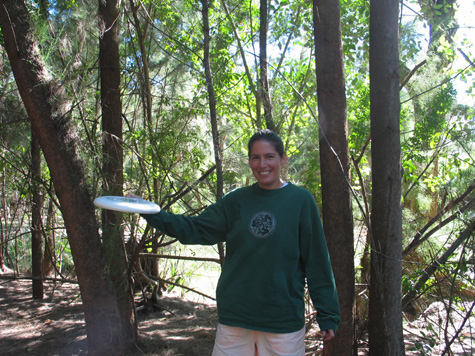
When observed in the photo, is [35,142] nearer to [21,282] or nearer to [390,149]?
[21,282]

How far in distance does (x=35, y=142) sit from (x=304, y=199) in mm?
4618

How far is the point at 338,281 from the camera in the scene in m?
3.23

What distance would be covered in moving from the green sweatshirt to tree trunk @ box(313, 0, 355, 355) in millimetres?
1145

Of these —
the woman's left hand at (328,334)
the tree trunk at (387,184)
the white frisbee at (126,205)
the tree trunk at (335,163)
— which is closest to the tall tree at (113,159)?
the white frisbee at (126,205)

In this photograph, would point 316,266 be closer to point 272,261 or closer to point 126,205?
point 272,261

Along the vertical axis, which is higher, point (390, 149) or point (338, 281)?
point (390, 149)

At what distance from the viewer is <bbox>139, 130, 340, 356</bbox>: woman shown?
203 cm

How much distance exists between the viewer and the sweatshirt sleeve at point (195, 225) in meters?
2.16

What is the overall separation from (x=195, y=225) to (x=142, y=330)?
9.84 ft

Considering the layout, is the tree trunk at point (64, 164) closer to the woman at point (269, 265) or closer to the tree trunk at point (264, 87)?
the woman at point (269, 265)

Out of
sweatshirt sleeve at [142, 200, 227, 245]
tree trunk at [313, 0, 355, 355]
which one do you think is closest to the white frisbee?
sweatshirt sleeve at [142, 200, 227, 245]

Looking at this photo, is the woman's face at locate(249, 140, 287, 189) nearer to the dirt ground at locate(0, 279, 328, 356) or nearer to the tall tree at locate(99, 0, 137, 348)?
the tall tree at locate(99, 0, 137, 348)

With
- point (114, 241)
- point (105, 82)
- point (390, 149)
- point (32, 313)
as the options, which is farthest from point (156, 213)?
point (32, 313)

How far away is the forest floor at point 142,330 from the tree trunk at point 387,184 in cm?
34
